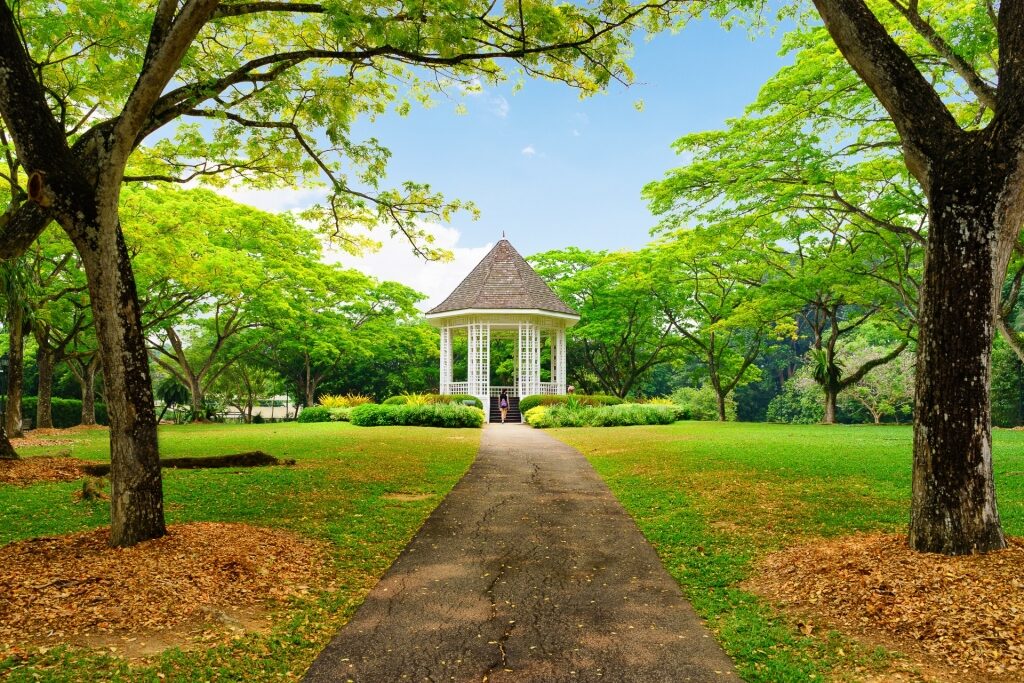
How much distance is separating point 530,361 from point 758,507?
19.0 m

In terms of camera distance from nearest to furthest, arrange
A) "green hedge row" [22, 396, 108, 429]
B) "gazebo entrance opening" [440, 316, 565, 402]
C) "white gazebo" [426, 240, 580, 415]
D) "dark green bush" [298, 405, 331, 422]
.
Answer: "dark green bush" [298, 405, 331, 422] < "white gazebo" [426, 240, 580, 415] < "gazebo entrance opening" [440, 316, 565, 402] < "green hedge row" [22, 396, 108, 429]

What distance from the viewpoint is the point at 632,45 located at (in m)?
7.38

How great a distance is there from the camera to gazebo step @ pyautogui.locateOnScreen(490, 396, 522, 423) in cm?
2523

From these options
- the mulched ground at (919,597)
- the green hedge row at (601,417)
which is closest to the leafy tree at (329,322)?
the green hedge row at (601,417)

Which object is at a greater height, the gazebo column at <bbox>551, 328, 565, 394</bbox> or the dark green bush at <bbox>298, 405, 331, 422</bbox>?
the gazebo column at <bbox>551, 328, 565, 394</bbox>

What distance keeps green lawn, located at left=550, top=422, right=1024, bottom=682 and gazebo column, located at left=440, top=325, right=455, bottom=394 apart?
12319 millimetres

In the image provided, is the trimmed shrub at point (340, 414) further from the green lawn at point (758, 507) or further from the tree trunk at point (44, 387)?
the green lawn at point (758, 507)

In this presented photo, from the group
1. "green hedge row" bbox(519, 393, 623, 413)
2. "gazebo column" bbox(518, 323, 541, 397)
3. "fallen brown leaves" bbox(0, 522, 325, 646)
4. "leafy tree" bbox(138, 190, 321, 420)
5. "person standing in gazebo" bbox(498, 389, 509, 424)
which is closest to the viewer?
"fallen brown leaves" bbox(0, 522, 325, 646)

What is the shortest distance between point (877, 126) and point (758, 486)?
886 centimetres

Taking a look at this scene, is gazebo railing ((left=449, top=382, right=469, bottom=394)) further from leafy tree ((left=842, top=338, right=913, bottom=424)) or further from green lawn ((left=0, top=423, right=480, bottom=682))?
leafy tree ((left=842, top=338, right=913, bottom=424))

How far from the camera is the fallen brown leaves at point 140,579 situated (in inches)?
→ 159

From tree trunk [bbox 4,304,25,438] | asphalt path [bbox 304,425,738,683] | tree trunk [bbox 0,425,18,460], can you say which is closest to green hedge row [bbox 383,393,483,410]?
tree trunk [bbox 4,304,25,438]

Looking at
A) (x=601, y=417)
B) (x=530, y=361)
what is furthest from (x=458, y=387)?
(x=601, y=417)

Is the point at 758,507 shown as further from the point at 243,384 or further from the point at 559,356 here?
the point at 243,384
